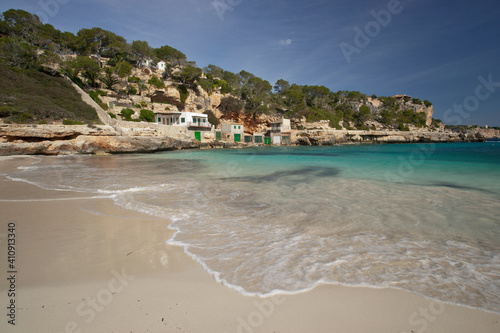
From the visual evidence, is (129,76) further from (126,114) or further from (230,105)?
(230,105)

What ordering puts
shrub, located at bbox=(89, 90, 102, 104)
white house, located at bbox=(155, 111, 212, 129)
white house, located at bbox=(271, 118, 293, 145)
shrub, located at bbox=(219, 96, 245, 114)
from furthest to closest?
white house, located at bbox=(271, 118, 293, 145)
shrub, located at bbox=(219, 96, 245, 114)
white house, located at bbox=(155, 111, 212, 129)
shrub, located at bbox=(89, 90, 102, 104)

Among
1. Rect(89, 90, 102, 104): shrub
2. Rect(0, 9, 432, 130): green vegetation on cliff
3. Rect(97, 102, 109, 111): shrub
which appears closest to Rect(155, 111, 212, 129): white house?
Rect(0, 9, 432, 130): green vegetation on cliff

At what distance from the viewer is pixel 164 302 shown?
84.1 inches

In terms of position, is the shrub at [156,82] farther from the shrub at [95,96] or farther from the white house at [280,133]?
the white house at [280,133]

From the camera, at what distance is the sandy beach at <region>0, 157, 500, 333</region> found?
73.5 inches

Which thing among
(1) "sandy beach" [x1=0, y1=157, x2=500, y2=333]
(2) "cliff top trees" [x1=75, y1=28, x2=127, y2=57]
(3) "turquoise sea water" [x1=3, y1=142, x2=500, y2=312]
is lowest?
(3) "turquoise sea water" [x1=3, y1=142, x2=500, y2=312]

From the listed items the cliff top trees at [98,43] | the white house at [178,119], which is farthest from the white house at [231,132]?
the cliff top trees at [98,43]

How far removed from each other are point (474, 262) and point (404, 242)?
800mm

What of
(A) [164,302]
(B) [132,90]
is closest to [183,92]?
(B) [132,90]

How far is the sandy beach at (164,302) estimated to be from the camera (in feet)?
6.13

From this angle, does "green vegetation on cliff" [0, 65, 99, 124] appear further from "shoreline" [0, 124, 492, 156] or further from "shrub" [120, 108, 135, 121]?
"shrub" [120, 108, 135, 121]

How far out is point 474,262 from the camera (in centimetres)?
301

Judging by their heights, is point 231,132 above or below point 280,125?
below

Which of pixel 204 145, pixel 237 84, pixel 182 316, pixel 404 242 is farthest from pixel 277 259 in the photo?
pixel 237 84
